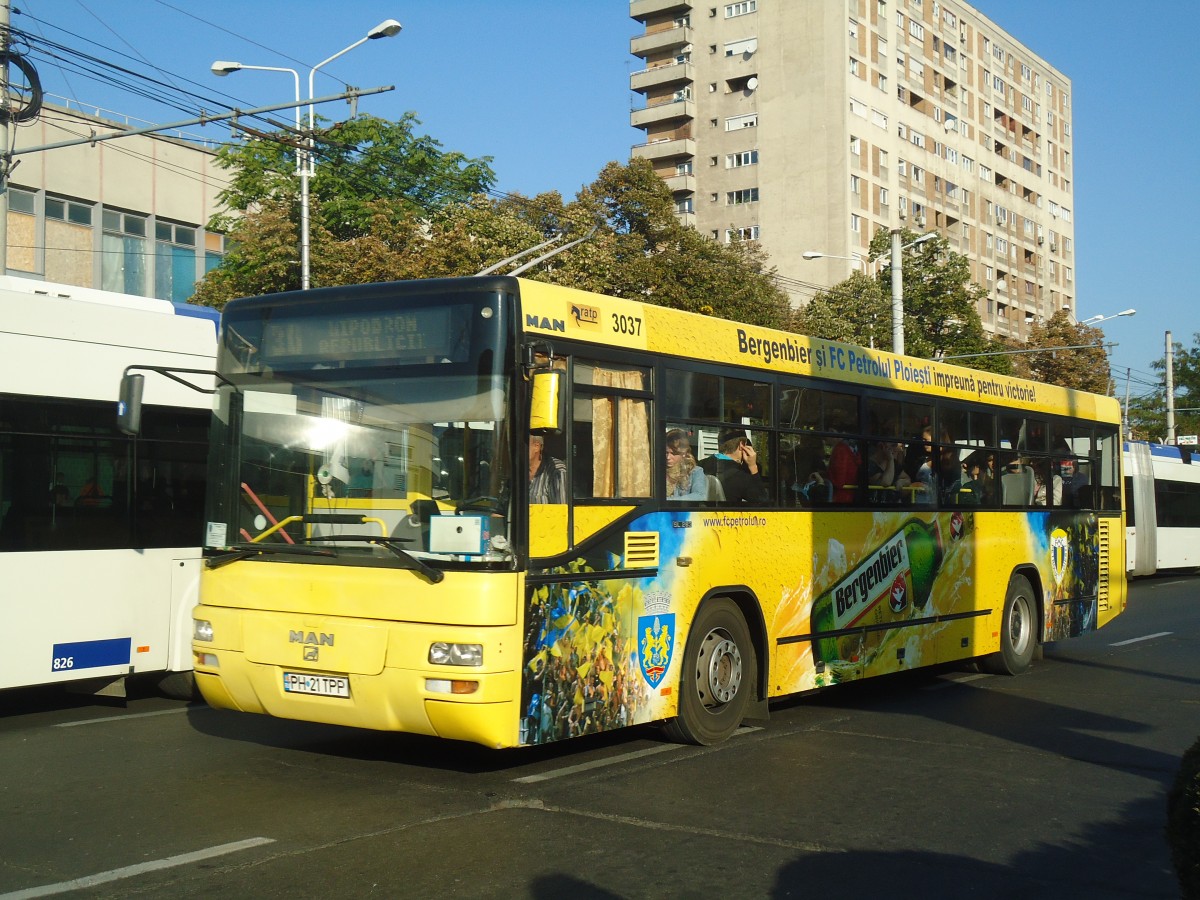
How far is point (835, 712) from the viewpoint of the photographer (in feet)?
36.9

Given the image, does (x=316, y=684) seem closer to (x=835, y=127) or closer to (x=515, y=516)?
(x=515, y=516)

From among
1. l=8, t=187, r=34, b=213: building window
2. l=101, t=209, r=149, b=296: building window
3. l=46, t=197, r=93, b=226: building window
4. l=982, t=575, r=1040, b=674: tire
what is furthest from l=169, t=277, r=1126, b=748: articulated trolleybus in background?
l=101, t=209, r=149, b=296: building window

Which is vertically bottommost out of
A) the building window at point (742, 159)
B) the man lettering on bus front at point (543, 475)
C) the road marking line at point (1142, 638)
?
the road marking line at point (1142, 638)

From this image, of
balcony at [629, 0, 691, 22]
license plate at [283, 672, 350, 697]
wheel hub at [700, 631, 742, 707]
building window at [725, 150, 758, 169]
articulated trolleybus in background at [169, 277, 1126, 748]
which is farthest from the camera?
balcony at [629, 0, 691, 22]

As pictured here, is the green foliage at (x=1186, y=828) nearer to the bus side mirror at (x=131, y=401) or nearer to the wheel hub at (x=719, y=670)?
the wheel hub at (x=719, y=670)

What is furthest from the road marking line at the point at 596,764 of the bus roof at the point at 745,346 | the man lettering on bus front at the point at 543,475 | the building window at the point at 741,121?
the building window at the point at 741,121

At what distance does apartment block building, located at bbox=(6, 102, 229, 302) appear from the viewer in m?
39.3

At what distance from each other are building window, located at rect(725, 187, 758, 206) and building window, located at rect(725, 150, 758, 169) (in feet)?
4.65

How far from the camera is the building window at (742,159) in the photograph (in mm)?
76500

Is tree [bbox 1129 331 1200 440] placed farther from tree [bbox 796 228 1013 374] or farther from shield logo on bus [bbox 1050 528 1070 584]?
shield logo on bus [bbox 1050 528 1070 584]

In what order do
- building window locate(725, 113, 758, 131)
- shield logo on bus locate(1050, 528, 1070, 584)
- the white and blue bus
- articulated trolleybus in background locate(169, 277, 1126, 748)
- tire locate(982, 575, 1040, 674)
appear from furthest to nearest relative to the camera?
building window locate(725, 113, 758, 131), the white and blue bus, shield logo on bus locate(1050, 528, 1070, 584), tire locate(982, 575, 1040, 674), articulated trolleybus in background locate(169, 277, 1126, 748)

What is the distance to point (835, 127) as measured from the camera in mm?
72938

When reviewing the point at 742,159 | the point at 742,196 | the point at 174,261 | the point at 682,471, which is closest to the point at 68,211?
the point at 174,261

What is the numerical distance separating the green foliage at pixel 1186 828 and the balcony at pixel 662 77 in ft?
256
